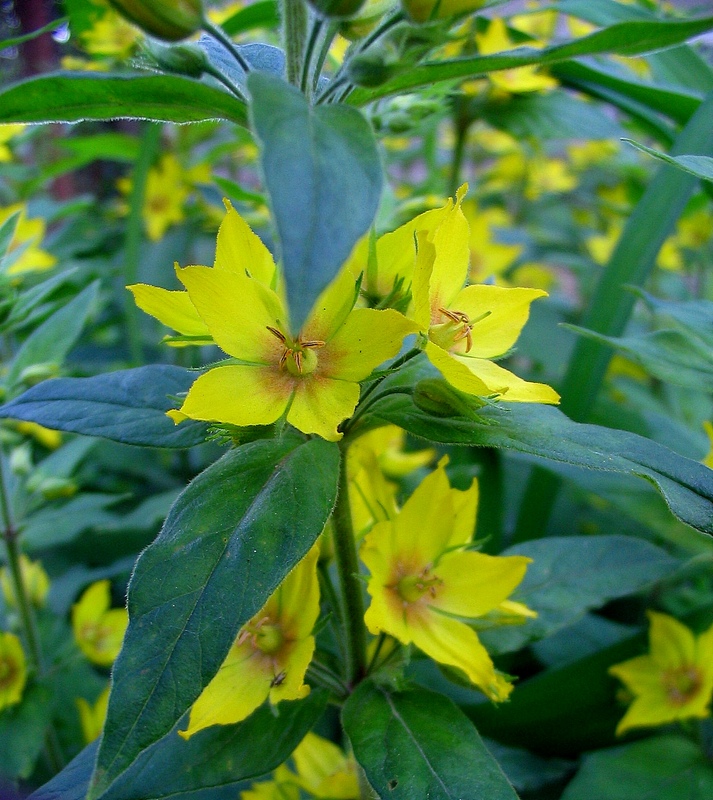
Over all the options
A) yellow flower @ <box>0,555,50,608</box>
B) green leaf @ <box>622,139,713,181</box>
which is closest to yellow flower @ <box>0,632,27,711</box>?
yellow flower @ <box>0,555,50,608</box>

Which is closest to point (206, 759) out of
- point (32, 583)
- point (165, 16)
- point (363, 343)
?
point (363, 343)

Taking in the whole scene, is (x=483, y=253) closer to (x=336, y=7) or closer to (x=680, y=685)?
(x=680, y=685)

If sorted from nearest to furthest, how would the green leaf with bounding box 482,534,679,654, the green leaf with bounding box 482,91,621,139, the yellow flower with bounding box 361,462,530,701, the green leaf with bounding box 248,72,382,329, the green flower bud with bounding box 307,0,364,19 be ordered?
1. the green leaf with bounding box 248,72,382,329
2. the green flower bud with bounding box 307,0,364,19
3. the yellow flower with bounding box 361,462,530,701
4. the green leaf with bounding box 482,534,679,654
5. the green leaf with bounding box 482,91,621,139

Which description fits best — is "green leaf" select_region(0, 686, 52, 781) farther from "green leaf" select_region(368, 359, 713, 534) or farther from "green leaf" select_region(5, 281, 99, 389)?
"green leaf" select_region(368, 359, 713, 534)

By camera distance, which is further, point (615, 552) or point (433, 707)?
point (615, 552)

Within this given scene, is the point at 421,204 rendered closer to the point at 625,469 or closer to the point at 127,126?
the point at 625,469

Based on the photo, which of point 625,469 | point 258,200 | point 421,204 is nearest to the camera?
point 625,469

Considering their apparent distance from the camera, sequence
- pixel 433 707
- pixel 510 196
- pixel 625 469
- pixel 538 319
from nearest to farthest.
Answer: pixel 625 469, pixel 433 707, pixel 538 319, pixel 510 196

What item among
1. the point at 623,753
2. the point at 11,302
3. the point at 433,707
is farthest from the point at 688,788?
the point at 11,302
